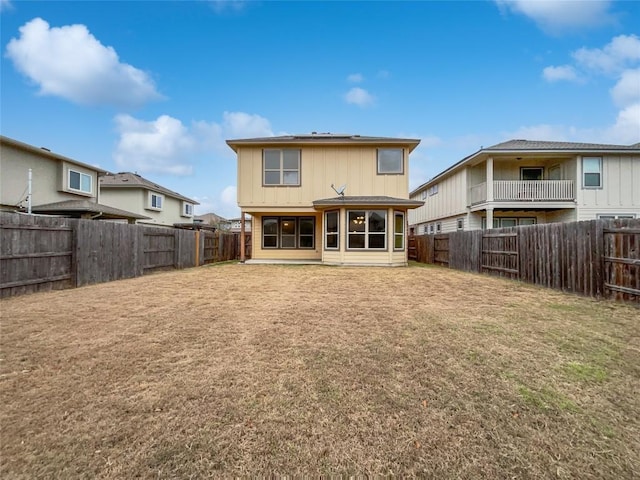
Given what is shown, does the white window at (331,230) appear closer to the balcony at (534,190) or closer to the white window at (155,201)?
the balcony at (534,190)

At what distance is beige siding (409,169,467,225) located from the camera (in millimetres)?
18812

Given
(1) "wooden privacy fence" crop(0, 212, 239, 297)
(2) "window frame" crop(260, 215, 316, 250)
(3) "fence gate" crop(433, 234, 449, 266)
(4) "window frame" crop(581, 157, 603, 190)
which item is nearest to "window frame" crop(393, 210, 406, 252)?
(3) "fence gate" crop(433, 234, 449, 266)

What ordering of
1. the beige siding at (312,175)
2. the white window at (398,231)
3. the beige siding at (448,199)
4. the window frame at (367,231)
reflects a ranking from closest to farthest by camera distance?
the window frame at (367,231) → the white window at (398,231) → the beige siding at (312,175) → the beige siding at (448,199)

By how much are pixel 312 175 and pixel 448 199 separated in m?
10.8

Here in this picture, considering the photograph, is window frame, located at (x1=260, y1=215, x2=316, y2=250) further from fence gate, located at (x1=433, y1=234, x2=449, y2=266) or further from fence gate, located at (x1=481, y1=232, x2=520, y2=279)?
fence gate, located at (x1=481, y1=232, x2=520, y2=279)

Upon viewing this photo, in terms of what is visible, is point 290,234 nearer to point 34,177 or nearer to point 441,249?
point 441,249

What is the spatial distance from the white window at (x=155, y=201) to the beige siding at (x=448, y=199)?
71.0 ft

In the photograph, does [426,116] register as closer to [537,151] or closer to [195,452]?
[537,151]

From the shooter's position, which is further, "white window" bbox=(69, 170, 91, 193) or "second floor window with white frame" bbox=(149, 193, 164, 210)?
"second floor window with white frame" bbox=(149, 193, 164, 210)

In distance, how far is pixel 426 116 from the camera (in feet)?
64.3

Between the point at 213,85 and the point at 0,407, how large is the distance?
18.4 metres

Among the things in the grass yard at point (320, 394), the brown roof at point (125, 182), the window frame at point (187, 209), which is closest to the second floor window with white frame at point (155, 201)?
the brown roof at point (125, 182)

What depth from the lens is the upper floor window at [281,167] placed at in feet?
51.6

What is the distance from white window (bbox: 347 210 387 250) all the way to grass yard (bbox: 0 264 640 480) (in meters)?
8.79
